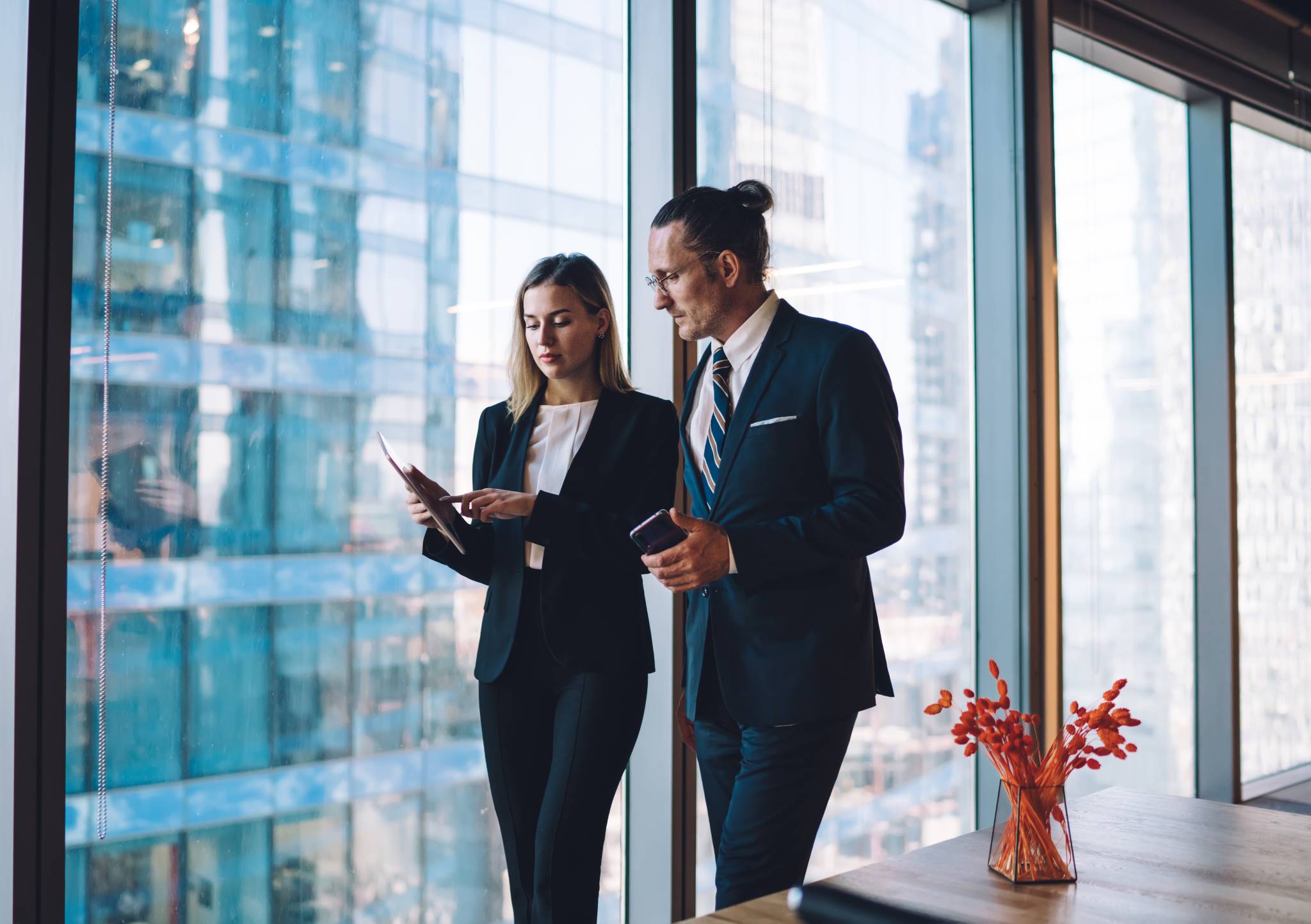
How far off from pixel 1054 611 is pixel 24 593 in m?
3.05

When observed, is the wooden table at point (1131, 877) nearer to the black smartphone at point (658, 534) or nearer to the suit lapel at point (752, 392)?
the black smartphone at point (658, 534)

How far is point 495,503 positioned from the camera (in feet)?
5.90

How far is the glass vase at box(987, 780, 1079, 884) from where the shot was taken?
134 cm

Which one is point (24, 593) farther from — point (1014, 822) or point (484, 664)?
point (1014, 822)

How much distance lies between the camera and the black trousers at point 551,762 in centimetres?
186

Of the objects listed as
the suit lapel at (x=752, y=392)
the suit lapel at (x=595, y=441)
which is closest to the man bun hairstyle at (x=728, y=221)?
the suit lapel at (x=752, y=392)

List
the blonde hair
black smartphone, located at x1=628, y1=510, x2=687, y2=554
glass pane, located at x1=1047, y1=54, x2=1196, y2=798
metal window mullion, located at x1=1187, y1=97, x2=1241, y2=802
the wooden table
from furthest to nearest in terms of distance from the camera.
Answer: metal window mullion, located at x1=1187, y1=97, x2=1241, y2=802 < glass pane, located at x1=1047, y1=54, x2=1196, y2=798 < the blonde hair < black smartphone, located at x1=628, y1=510, x2=687, y2=554 < the wooden table

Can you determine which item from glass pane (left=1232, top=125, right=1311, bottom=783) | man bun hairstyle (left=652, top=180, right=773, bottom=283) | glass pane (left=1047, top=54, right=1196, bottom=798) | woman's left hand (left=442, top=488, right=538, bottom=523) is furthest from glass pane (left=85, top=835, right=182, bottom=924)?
glass pane (left=1232, top=125, right=1311, bottom=783)

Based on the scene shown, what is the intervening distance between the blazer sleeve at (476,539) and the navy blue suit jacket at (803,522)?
424 mm

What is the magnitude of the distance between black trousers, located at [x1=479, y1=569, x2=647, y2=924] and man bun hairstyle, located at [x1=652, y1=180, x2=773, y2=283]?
63cm

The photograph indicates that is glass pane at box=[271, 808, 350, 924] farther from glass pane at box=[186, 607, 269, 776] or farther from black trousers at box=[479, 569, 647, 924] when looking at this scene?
black trousers at box=[479, 569, 647, 924]

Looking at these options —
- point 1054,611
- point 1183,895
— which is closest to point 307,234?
point 1183,895

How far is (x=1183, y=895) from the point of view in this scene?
128cm

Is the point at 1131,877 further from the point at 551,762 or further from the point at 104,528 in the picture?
the point at 104,528
